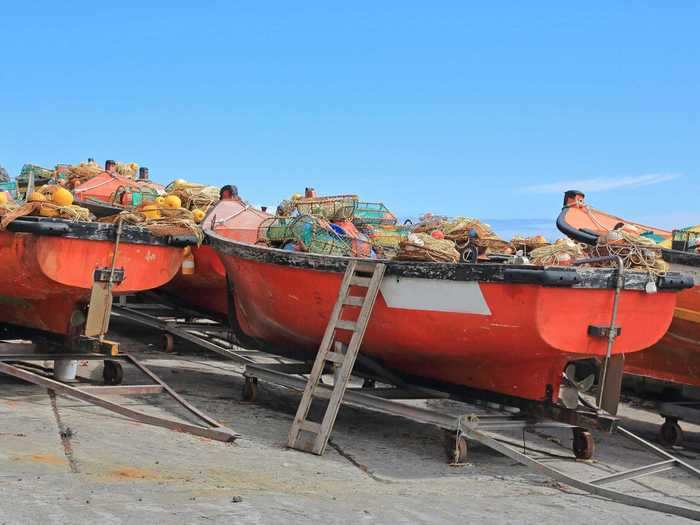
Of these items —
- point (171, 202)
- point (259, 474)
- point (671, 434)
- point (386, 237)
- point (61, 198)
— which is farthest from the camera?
point (171, 202)

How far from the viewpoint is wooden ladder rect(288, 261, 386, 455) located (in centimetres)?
596

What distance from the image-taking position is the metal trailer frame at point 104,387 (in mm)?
6094

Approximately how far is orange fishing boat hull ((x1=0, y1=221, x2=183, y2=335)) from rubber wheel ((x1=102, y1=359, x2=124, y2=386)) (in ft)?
1.72

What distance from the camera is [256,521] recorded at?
3.98 metres

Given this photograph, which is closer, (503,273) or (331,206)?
(503,273)

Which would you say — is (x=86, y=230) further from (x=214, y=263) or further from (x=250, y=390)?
(x=214, y=263)

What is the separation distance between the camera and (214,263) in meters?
9.70

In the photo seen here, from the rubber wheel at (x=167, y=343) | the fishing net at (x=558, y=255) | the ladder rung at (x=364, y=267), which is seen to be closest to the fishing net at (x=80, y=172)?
the rubber wheel at (x=167, y=343)

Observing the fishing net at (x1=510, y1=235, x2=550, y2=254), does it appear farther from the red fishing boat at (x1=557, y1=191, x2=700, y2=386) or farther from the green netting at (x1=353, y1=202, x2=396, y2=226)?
the green netting at (x1=353, y1=202, x2=396, y2=226)

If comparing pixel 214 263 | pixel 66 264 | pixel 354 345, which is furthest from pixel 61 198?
pixel 354 345

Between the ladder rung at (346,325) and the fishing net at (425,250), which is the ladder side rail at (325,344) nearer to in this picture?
the ladder rung at (346,325)

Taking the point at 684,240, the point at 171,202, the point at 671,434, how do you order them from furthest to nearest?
the point at 171,202
the point at 684,240
the point at 671,434

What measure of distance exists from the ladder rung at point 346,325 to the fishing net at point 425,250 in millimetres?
627

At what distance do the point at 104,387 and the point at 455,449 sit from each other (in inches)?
113
